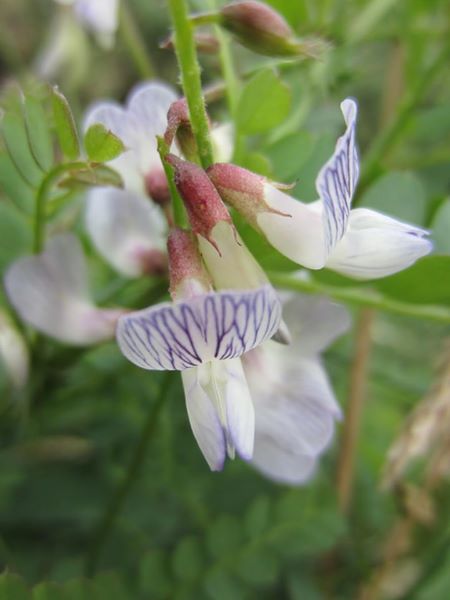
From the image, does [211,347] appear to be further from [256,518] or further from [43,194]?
[256,518]

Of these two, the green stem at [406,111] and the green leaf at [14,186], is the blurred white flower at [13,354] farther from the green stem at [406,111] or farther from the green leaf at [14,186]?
the green stem at [406,111]

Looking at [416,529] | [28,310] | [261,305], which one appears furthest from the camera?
[416,529]

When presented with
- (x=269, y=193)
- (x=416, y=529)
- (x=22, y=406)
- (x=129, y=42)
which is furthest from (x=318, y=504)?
(x=129, y=42)

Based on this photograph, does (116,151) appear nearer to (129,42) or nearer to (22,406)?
(22,406)

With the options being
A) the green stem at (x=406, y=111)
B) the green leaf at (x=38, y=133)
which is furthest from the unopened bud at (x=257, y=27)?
the green stem at (x=406, y=111)

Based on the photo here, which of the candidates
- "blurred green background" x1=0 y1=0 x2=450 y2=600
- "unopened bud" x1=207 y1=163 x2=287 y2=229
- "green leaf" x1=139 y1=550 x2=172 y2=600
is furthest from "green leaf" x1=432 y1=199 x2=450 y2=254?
"green leaf" x1=139 y1=550 x2=172 y2=600

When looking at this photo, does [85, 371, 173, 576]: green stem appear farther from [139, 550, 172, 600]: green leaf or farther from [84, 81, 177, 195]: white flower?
[84, 81, 177, 195]: white flower

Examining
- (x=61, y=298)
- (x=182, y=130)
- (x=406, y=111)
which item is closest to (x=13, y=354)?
(x=61, y=298)
